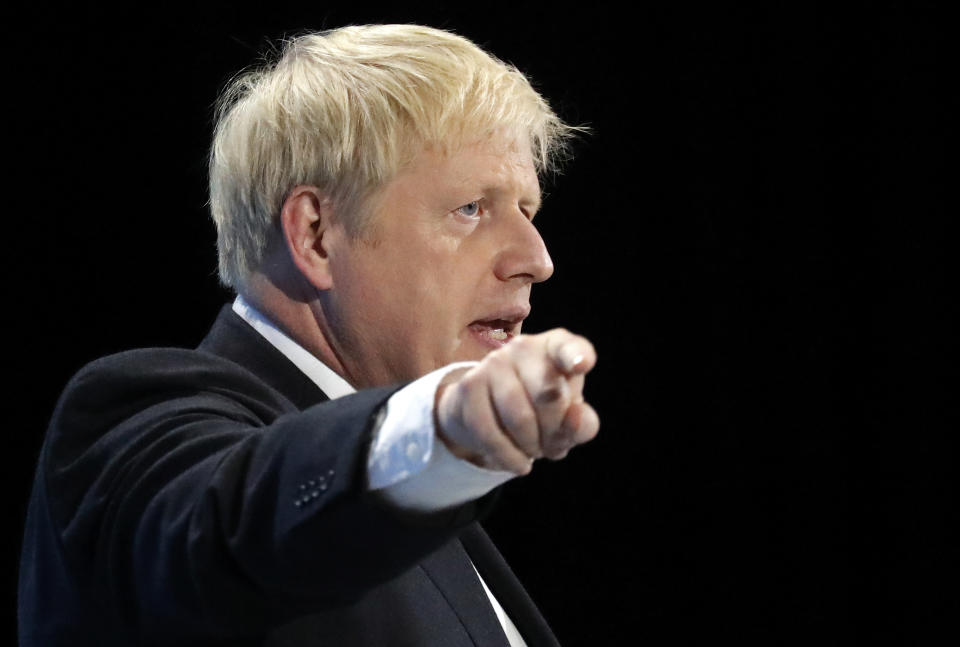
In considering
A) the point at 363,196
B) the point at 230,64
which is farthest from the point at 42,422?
the point at 363,196

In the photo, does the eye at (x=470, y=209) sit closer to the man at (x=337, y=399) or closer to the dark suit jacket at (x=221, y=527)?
the man at (x=337, y=399)

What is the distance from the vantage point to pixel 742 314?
9.62 ft

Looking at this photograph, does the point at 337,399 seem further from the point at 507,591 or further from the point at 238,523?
the point at 507,591

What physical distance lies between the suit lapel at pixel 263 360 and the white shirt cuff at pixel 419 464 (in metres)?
0.55

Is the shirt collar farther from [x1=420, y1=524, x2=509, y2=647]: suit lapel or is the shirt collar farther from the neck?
[x1=420, y1=524, x2=509, y2=647]: suit lapel

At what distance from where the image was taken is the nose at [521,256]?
4.99ft

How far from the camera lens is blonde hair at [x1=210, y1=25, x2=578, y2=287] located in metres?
1.46

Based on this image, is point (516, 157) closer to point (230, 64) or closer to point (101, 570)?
point (101, 570)

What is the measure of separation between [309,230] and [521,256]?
28 cm

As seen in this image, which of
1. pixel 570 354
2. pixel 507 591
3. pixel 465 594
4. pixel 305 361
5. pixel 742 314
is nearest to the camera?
pixel 570 354

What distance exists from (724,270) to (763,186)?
0.76ft

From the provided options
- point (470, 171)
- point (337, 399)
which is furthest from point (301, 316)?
point (337, 399)

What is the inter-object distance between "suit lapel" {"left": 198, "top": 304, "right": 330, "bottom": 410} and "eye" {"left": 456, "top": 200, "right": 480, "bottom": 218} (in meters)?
0.30

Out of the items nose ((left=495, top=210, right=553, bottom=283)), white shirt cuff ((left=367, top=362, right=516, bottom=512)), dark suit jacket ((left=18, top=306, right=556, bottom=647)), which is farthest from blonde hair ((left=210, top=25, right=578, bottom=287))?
white shirt cuff ((left=367, top=362, right=516, bottom=512))
